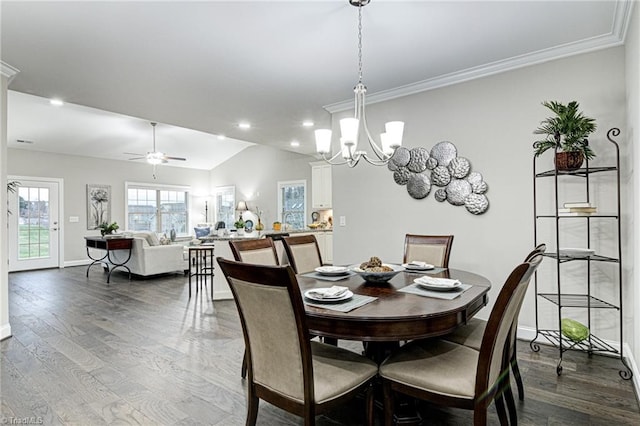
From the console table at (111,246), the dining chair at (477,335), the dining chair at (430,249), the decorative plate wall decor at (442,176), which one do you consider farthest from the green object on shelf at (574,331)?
the console table at (111,246)

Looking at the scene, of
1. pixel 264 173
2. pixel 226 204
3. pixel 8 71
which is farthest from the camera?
pixel 226 204

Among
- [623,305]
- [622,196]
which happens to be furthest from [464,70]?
[623,305]

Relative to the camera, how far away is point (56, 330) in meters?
3.54

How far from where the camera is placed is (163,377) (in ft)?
8.29

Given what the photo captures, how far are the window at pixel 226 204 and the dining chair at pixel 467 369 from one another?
8.72m

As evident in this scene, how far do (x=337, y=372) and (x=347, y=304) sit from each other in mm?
309

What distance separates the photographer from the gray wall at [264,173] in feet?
28.2

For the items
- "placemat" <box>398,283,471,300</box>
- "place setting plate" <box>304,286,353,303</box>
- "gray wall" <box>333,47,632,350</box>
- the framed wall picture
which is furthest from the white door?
"placemat" <box>398,283,471,300</box>

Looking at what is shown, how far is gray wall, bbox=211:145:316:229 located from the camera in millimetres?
8602

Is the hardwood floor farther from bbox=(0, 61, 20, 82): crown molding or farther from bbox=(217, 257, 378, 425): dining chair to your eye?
bbox=(0, 61, 20, 82): crown molding

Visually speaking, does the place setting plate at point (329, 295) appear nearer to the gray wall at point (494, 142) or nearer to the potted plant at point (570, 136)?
the potted plant at point (570, 136)

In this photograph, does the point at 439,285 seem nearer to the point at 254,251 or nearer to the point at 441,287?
the point at 441,287

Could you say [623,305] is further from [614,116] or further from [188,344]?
[188,344]

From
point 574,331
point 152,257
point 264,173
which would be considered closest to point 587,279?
point 574,331
